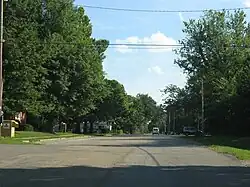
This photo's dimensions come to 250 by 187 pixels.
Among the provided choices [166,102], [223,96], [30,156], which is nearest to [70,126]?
[166,102]

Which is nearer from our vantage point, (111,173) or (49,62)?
(111,173)

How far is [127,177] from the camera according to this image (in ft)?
54.9

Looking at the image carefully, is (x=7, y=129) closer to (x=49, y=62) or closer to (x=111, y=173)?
(x=49, y=62)

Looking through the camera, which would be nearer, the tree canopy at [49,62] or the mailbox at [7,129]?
the mailbox at [7,129]

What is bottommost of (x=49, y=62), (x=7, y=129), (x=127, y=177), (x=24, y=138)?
(x=127, y=177)

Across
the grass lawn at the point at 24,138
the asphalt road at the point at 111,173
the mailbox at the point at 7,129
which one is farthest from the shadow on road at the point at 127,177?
the mailbox at the point at 7,129

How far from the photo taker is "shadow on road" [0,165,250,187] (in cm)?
1507

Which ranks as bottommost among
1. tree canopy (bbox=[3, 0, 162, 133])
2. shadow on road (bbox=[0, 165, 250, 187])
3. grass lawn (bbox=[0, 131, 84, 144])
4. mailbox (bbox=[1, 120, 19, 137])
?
shadow on road (bbox=[0, 165, 250, 187])

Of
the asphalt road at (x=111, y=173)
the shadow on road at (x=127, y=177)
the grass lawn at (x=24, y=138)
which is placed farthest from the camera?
the grass lawn at (x=24, y=138)

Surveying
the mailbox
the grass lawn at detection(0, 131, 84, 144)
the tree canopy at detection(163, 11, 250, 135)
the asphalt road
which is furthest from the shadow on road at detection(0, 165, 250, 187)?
the tree canopy at detection(163, 11, 250, 135)

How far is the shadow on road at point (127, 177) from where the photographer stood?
1507 cm

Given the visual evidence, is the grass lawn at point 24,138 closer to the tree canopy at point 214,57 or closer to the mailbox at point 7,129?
the mailbox at point 7,129

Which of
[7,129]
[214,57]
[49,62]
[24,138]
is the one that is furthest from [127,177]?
[214,57]

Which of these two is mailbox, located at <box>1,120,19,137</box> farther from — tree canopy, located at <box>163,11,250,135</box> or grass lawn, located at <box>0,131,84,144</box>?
tree canopy, located at <box>163,11,250,135</box>
